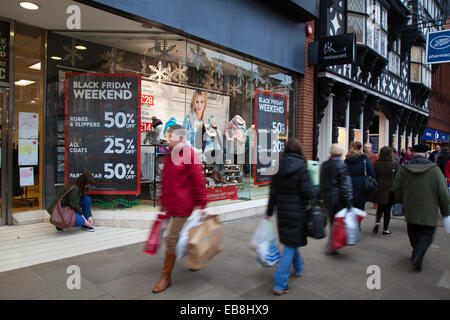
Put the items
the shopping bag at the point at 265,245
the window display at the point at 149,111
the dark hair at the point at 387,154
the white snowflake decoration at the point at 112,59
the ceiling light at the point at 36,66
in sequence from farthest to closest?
the white snowflake decoration at the point at 112,59 < the window display at the point at 149,111 < the ceiling light at the point at 36,66 < the dark hair at the point at 387,154 < the shopping bag at the point at 265,245

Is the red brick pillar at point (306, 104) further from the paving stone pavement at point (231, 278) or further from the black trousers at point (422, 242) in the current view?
the black trousers at point (422, 242)

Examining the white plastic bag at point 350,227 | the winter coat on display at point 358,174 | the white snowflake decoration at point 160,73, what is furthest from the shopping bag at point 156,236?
the white snowflake decoration at point 160,73

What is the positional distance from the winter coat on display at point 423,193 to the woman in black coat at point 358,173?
1.09 meters

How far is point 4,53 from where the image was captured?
603cm

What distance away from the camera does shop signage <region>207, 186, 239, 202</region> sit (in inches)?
293

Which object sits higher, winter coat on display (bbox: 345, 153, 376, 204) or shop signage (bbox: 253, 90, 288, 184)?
shop signage (bbox: 253, 90, 288, 184)

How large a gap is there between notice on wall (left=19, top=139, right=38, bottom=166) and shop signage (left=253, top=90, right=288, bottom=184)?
5.08m

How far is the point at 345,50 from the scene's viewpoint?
8.77 m

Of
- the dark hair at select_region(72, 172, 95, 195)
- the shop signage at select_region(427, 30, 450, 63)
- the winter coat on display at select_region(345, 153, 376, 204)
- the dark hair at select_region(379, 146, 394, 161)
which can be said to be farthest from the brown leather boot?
the shop signage at select_region(427, 30, 450, 63)

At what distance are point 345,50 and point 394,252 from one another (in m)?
5.85

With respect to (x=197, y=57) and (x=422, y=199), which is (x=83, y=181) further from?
(x=422, y=199)

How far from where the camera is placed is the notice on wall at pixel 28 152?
20.5ft

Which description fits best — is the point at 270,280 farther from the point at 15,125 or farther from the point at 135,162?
the point at 15,125

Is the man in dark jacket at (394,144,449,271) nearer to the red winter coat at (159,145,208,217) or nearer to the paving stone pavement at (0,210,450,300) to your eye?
the paving stone pavement at (0,210,450,300)
